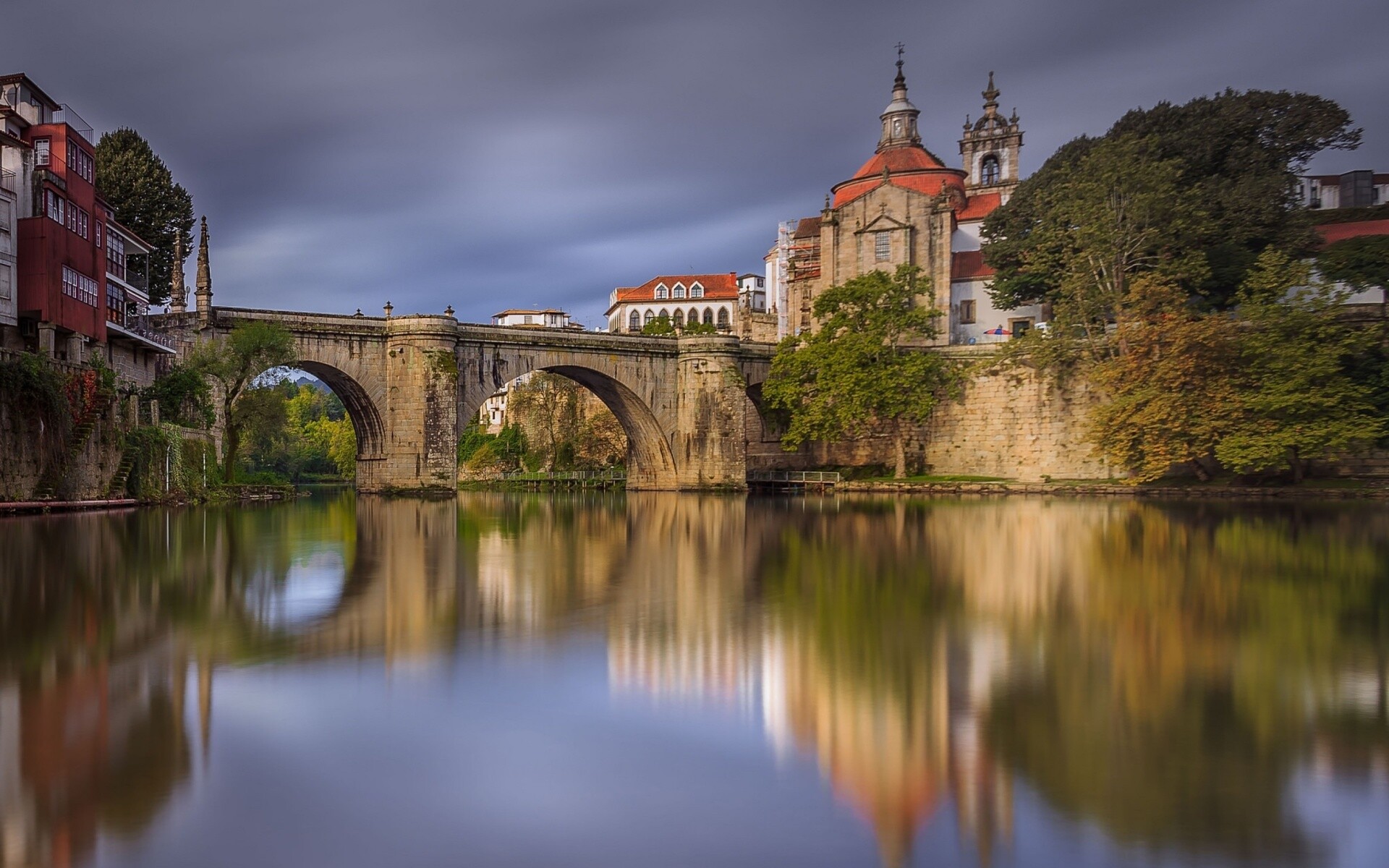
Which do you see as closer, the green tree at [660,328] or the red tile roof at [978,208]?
the red tile roof at [978,208]

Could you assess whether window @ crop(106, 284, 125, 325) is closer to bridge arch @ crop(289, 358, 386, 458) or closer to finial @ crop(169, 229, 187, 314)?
finial @ crop(169, 229, 187, 314)

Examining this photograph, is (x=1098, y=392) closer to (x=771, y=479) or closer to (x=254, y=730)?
(x=771, y=479)

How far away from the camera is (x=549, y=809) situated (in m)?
5.14

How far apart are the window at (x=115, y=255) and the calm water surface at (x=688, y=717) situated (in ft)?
85.7

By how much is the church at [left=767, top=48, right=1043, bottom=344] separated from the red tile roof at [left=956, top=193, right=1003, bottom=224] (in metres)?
0.07

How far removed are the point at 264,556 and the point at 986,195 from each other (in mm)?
56642

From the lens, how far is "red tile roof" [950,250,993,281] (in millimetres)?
57031

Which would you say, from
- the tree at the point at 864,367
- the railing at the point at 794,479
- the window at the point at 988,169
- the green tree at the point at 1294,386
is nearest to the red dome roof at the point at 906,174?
the window at the point at 988,169


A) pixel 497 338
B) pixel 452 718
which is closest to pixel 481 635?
pixel 452 718

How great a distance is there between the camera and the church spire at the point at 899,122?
6612 centimetres

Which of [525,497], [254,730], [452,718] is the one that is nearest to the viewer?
[254,730]

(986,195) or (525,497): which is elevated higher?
(986,195)

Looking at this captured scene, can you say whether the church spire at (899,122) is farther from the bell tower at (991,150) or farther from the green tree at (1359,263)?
the green tree at (1359,263)

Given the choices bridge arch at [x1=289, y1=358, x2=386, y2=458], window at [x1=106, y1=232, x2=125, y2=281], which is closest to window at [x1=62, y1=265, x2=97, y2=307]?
window at [x1=106, y1=232, x2=125, y2=281]
